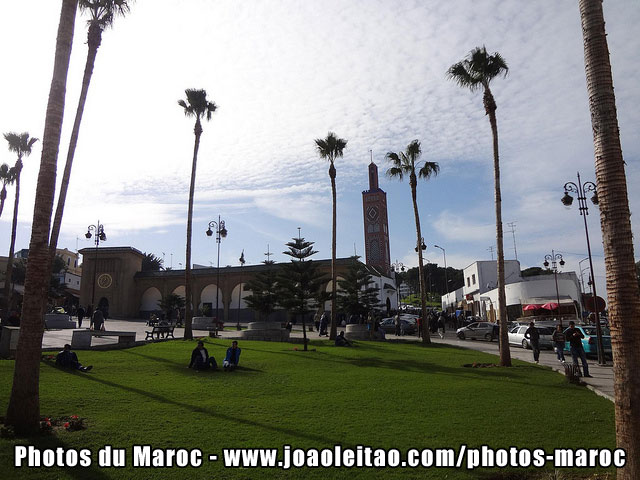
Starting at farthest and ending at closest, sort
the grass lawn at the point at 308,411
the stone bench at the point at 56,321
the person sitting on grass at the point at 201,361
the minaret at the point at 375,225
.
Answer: the minaret at the point at 375,225 < the stone bench at the point at 56,321 < the person sitting on grass at the point at 201,361 < the grass lawn at the point at 308,411

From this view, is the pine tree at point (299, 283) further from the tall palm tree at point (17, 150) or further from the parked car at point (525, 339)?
the tall palm tree at point (17, 150)

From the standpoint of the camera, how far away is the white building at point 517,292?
4416 cm

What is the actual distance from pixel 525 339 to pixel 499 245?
11451mm

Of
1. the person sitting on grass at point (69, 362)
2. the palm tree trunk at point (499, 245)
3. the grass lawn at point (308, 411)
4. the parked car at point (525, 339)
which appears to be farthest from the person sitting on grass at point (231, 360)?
the parked car at point (525, 339)

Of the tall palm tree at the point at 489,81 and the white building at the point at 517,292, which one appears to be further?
the white building at the point at 517,292

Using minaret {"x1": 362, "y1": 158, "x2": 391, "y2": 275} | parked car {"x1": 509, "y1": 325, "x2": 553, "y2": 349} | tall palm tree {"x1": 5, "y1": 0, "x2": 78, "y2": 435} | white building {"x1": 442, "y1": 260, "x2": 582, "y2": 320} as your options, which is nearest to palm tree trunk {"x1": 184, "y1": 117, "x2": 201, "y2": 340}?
tall palm tree {"x1": 5, "y1": 0, "x2": 78, "y2": 435}

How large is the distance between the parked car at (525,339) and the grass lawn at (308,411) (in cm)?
1101

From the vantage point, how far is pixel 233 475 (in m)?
5.23

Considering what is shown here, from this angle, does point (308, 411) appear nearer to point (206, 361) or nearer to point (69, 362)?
point (206, 361)

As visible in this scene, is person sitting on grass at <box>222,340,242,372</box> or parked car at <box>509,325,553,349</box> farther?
parked car at <box>509,325,553,349</box>

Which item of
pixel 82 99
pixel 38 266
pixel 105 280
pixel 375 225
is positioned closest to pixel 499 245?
pixel 38 266

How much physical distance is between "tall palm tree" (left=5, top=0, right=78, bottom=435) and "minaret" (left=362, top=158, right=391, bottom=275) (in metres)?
80.0

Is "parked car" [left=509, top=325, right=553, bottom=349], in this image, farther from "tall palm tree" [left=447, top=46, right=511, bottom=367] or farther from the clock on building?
the clock on building

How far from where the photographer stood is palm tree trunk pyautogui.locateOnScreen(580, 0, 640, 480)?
4.55m
